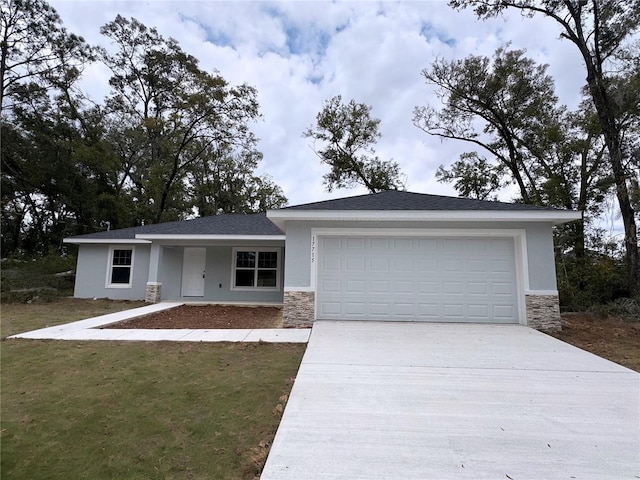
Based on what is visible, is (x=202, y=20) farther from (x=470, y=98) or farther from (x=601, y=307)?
(x=601, y=307)

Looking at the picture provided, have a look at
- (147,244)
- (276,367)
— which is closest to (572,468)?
(276,367)

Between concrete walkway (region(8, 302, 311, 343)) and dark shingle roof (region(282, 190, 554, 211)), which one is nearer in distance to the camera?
concrete walkway (region(8, 302, 311, 343))

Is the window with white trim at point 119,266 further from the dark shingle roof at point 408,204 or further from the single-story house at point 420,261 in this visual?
the dark shingle roof at point 408,204

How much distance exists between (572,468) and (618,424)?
114cm

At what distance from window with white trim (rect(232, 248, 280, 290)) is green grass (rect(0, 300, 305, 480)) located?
667 cm

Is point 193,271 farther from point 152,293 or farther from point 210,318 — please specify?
point 210,318

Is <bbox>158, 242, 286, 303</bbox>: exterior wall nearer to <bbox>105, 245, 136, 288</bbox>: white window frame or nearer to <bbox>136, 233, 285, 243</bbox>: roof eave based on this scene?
A: <bbox>136, 233, 285, 243</bbox>: roof eave

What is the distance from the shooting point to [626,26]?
10.9 m

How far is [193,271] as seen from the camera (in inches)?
504

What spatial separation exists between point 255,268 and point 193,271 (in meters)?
2.58

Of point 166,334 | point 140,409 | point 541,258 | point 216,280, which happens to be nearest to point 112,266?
point 216,280

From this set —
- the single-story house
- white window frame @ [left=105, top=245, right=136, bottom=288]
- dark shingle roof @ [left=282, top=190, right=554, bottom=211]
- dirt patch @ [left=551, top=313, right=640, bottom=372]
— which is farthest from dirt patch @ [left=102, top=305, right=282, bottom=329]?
dirt patch @ [left=551, top=313, right=640, bottom=372]

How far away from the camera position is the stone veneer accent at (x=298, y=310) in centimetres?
755

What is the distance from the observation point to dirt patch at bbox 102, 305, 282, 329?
7.74 m
